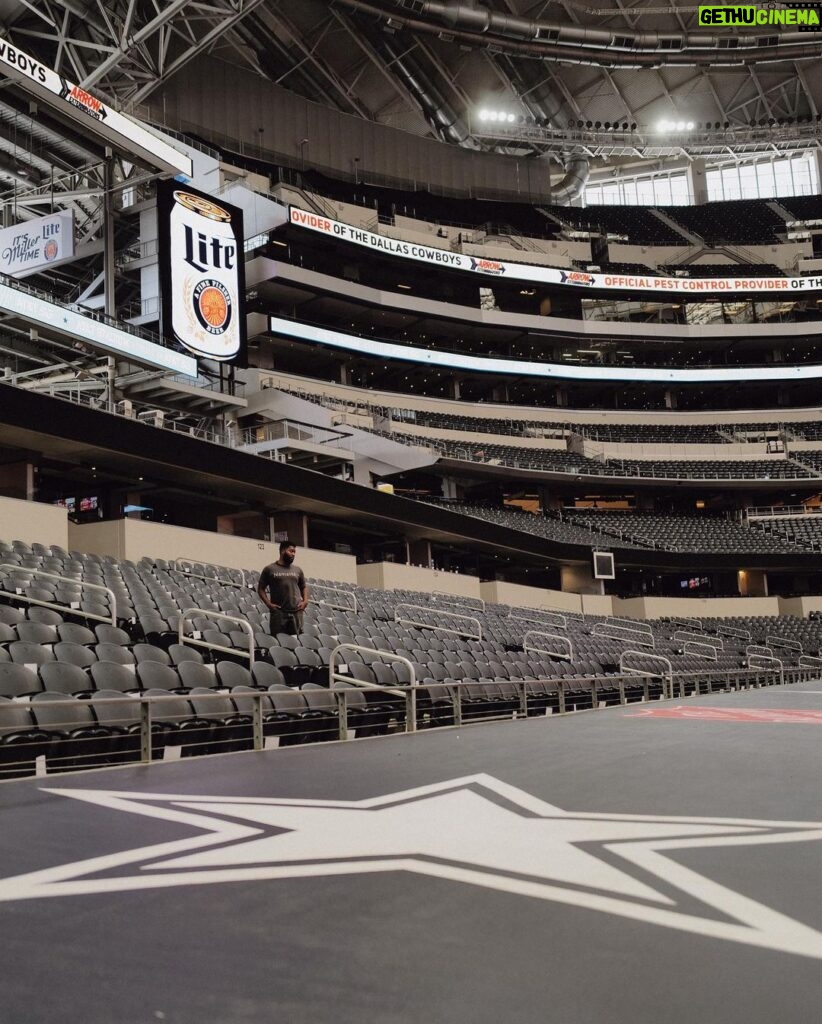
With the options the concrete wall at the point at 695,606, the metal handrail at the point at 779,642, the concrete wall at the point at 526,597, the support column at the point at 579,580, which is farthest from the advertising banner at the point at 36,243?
the metal handrail at the point at 779,642

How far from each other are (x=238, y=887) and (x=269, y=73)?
4850 cm

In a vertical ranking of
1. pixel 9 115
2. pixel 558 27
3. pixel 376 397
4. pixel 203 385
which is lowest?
pixel 203 385

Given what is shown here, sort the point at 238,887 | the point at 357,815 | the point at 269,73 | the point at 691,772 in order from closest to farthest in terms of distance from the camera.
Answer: the point at 238,887
the point at 357,815
the point at 691,772
the point at 269,73

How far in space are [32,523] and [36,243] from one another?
11863 millimetres

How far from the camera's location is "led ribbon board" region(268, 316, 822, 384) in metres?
39.7

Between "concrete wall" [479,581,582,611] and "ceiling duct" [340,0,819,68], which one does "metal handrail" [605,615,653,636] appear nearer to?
"concrete wall" [479,581,582,611]

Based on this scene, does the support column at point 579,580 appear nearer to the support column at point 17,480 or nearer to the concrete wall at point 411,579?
the concrete wall at point 411,579

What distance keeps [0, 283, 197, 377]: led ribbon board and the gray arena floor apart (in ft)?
61.7

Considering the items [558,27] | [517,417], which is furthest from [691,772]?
[558,27]

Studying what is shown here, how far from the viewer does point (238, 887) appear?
285 cm

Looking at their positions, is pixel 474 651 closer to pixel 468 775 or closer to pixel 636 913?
pixel 468 775

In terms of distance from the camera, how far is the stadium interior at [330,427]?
10.3 meters

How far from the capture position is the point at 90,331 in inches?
905

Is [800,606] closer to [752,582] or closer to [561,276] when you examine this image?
[752,582]
